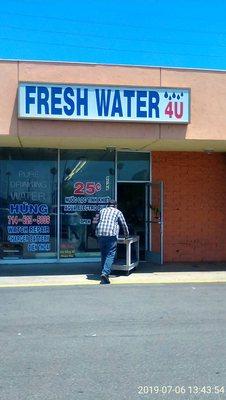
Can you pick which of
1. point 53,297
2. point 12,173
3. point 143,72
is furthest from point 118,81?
point 53,297

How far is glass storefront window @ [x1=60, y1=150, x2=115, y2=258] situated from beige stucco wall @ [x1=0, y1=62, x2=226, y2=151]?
159 cm

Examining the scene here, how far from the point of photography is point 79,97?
11.0m

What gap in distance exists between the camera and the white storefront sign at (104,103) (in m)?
10.8

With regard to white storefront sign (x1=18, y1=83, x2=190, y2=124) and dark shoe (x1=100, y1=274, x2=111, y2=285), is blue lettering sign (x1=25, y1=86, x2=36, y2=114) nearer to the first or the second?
white storefront sign (x1=18, y1=83, x2=190, y2=124)

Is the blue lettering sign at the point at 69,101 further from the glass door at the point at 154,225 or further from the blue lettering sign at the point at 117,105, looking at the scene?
the glass door at the point at 154,225

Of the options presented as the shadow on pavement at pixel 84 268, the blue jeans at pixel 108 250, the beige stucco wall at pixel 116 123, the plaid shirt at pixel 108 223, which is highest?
the beige stucco wall at pixel 116 123

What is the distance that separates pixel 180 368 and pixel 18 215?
8586 mm

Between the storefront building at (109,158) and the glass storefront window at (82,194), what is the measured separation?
0.08 ft

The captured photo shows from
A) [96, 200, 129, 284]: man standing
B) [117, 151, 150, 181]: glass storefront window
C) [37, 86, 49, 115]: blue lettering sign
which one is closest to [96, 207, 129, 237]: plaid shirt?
[96, 200, 129, 284]: man standing

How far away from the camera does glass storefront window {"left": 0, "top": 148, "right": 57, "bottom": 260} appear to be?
42.8 ft

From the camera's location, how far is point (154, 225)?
1373 cm

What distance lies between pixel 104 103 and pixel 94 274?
373cm

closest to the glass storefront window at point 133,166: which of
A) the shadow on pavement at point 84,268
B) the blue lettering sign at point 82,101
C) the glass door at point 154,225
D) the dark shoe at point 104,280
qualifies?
the glass door at point 154,225

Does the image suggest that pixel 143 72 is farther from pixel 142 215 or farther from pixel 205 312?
pixel 205 312
